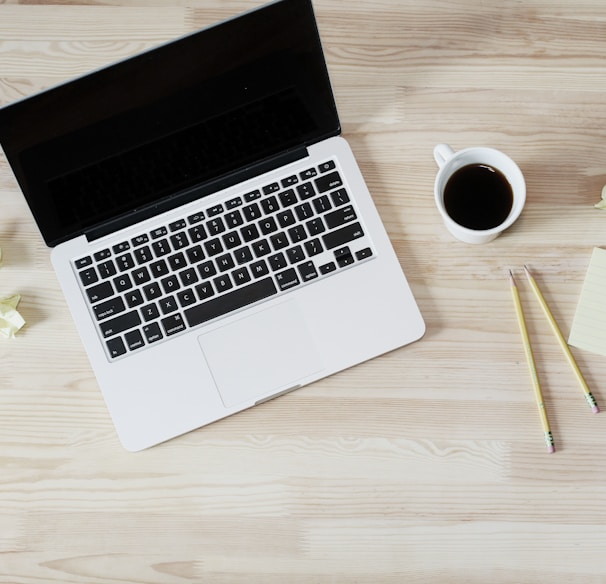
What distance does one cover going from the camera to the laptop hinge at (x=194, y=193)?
2.73ft

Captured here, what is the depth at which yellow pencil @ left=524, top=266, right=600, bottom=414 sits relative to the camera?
0.82 metres

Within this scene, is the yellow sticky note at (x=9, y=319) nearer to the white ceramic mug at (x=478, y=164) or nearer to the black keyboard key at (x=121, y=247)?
the black keyboard key at (x=121, y=247)

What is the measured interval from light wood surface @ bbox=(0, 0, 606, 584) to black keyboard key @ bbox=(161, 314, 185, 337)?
12 cm

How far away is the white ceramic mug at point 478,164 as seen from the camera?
0.78m

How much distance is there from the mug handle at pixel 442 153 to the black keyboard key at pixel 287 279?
0.66ft

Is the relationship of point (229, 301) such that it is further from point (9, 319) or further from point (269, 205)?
point (9, 319)

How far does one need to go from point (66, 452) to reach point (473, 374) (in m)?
0.48

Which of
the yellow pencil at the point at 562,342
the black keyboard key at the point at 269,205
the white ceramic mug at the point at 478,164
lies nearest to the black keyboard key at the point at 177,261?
the black keyboard key at the point at 269,205

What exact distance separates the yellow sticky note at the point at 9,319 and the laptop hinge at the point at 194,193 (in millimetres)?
123

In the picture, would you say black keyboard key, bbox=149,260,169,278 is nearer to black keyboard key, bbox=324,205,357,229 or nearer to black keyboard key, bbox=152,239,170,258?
black keyboard key, bbox=152,239,170,258

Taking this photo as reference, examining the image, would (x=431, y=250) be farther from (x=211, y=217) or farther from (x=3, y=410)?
(x=3, y=410)

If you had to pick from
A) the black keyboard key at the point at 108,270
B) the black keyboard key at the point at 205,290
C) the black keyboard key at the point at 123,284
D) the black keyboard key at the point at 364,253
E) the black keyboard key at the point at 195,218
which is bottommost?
the black keyboard key at the point at 364,253

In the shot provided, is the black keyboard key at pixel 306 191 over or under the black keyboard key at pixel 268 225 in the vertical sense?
over

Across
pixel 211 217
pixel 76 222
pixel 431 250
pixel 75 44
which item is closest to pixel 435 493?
pixel 431 250
